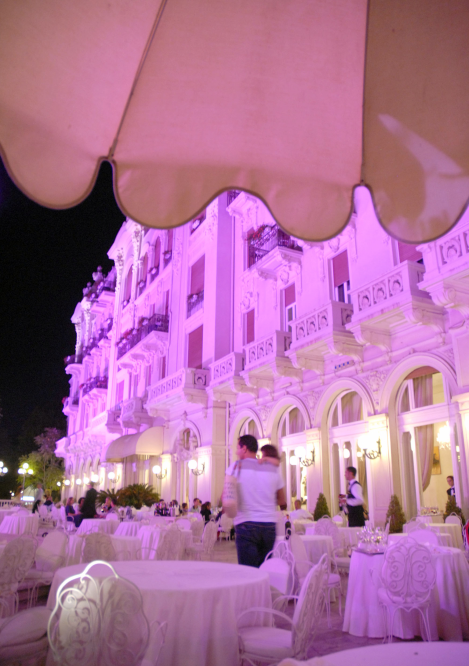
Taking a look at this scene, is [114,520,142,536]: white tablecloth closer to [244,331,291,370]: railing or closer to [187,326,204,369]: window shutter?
[244,331,291,370]: railing

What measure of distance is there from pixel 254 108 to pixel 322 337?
10752mm

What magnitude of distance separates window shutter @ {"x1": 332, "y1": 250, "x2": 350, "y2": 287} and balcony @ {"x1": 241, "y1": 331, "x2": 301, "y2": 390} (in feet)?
7.51

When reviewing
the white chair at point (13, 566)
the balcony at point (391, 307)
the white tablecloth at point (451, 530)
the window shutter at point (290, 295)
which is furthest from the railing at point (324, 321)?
the white chair at point (13, 566)

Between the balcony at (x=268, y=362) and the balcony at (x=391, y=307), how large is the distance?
120 inches

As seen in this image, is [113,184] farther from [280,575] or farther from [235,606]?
[280,575]

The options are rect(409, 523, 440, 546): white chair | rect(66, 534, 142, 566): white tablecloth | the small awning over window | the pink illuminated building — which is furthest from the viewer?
the small awning over window

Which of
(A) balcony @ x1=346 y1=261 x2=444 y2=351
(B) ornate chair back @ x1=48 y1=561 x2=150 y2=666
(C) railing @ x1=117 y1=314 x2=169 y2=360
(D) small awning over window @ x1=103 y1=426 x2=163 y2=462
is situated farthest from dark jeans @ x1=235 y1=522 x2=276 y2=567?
(C) railing @ x1=117 y1=314 x2=169 y2=360

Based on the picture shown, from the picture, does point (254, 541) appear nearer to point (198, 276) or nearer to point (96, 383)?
point (198, 276)

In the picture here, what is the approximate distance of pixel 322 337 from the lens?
13.7m

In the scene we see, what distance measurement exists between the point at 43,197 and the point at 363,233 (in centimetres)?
1314

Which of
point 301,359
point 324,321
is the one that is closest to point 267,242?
point 301,359

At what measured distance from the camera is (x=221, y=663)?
3469 mm

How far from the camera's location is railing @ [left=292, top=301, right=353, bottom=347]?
13562mm

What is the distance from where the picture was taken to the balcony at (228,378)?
717 inches
